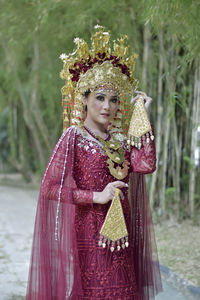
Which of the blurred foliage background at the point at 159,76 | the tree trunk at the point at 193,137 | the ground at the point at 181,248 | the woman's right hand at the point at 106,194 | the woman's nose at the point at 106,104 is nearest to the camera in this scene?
the woman's right hand at the point at 106,194

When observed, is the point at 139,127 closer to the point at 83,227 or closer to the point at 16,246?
the point at 83,227

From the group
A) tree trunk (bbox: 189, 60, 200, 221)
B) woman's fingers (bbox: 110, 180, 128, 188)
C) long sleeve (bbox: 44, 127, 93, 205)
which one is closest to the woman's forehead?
long sleeve (bbox: 44, 127, 93, 205)

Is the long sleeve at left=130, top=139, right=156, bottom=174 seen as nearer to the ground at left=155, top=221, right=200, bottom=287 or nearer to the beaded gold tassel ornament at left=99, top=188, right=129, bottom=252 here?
the beaded gold tassel ornament at left=99, top=188, right=129, bottom=252

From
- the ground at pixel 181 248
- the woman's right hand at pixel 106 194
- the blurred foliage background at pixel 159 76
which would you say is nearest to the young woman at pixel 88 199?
the woman's right hand at pixel 106 194

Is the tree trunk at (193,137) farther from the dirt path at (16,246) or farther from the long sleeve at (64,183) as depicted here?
the long sleeve at (64,183)

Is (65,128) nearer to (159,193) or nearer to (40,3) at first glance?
(40,3)

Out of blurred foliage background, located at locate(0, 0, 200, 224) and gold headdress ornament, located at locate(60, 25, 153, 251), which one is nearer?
gold headdress ornament, located at locate(60, 25, 153, 251)

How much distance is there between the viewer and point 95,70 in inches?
95.4

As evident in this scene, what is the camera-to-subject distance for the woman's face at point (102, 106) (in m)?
2.37

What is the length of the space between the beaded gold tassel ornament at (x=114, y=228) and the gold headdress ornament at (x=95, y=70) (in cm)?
50

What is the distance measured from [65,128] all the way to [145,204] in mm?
630

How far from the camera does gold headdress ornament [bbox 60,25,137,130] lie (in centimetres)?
242

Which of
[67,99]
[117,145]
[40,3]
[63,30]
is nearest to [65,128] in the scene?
[67,99]

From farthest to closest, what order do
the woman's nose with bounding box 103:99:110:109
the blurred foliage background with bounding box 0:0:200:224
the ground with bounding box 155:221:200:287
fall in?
the blurred foliage background with bounding box 0:0:200:224 < the ground with bounding box 155:221:200:287 < the woman's nose with bounding box 103:99:110:109
